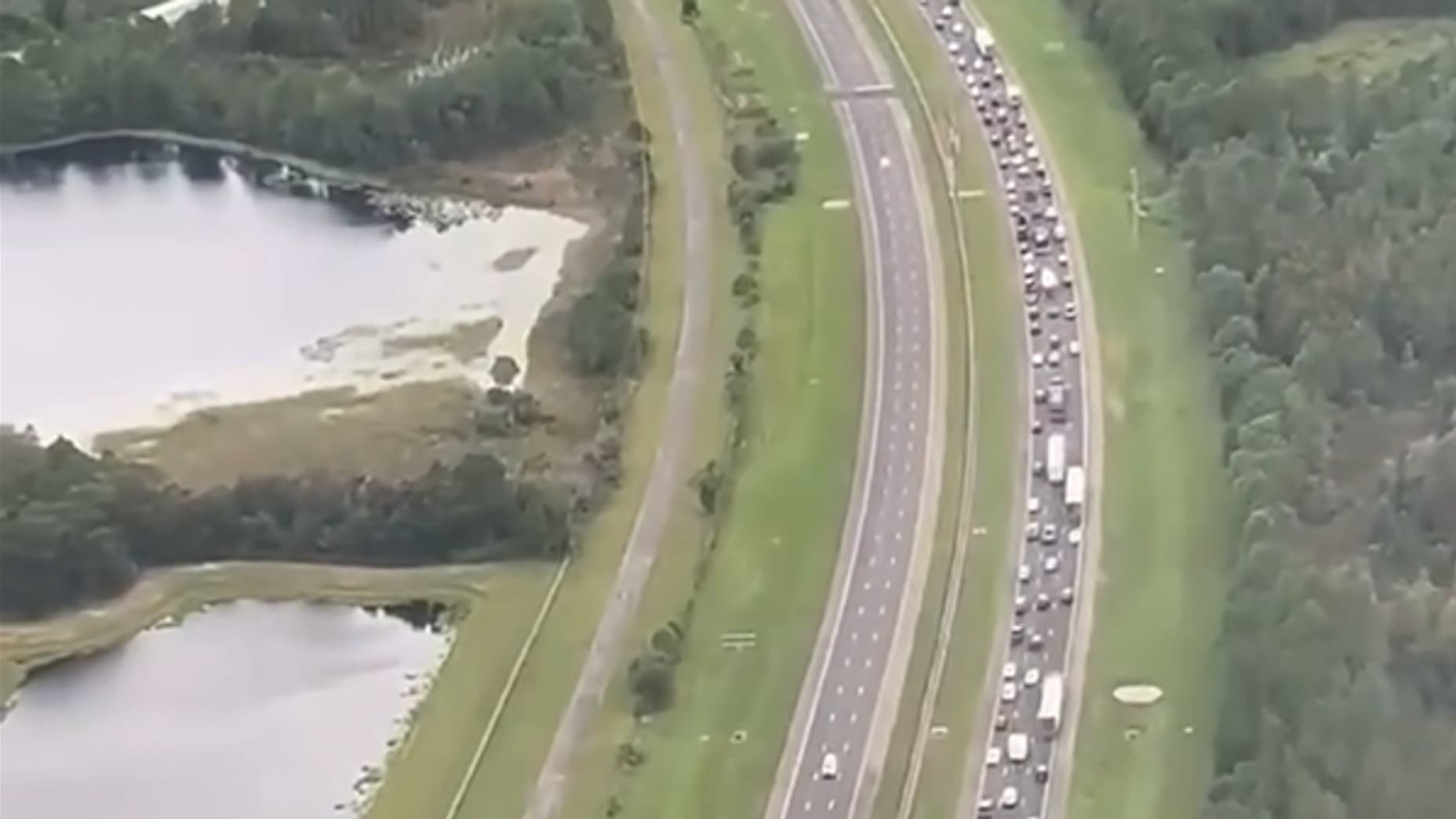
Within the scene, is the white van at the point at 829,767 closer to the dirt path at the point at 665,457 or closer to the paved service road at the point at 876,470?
the paved service road at the point at 876,470

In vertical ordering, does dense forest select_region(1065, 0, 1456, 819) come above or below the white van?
above

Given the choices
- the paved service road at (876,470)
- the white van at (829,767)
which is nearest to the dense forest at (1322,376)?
the paved service road at (876,470)

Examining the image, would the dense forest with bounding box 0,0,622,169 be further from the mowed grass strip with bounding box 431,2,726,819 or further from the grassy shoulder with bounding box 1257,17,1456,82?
the grassy shoulder with bounding box 1257,17,1456,82

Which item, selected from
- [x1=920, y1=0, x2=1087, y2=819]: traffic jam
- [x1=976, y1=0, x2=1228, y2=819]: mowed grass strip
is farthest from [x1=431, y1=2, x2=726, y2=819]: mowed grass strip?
[x1=976, y1=0, x2=1228, y2=819]: mowed grass strip

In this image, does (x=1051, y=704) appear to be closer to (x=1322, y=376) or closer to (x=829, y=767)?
(x=829, y=767)

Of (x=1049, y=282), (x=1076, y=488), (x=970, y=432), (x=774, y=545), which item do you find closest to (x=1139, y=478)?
(x=1076, y=488)

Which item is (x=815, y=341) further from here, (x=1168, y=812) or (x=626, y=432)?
(x=1168, y=812)
